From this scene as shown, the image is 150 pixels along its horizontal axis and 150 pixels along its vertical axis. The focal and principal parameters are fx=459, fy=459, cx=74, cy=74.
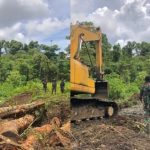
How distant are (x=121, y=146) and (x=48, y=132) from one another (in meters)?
0.88

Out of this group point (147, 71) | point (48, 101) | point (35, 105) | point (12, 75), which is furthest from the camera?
Result: point (147, 71)

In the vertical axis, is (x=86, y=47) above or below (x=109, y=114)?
above

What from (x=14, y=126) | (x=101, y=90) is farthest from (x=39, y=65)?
(x=14, y=126)

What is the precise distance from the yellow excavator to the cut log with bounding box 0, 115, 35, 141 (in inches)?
66.1

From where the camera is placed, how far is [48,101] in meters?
8.24

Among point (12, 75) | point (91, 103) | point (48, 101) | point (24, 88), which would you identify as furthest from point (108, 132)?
point (12, 75)

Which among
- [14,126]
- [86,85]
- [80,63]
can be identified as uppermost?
[80,63]

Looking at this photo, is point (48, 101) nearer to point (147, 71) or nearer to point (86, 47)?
point (86, 47)

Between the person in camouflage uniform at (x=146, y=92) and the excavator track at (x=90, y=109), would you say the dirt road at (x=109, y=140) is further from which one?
the excavator track at (x=90, y=109)

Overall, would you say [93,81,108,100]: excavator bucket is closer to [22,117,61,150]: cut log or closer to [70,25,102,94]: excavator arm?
[70,25,102,94]: excavator arm

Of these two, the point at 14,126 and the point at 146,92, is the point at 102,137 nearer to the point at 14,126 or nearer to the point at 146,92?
the point at 14,126

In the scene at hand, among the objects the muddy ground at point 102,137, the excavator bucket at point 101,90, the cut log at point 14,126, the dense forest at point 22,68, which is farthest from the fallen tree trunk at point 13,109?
the dense forest at point 22,68

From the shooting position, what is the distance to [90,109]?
9.27m

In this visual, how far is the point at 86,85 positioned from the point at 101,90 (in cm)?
96
